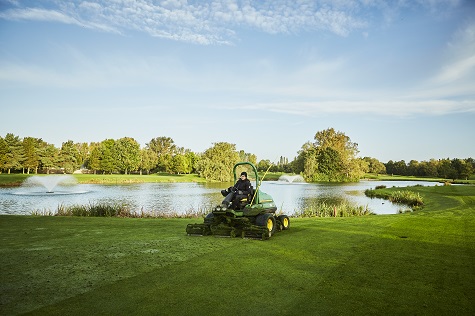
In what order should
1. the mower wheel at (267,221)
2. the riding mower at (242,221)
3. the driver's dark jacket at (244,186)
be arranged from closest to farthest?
1. the riding mower at (242,221)
2. the mower wheel at (267,221)
3. the driver's dark jacket at (244,186)

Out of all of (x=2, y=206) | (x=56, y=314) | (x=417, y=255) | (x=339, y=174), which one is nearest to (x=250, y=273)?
(x=56, y=314)

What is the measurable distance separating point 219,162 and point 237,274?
235ft

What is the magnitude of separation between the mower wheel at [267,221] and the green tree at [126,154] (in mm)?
90474

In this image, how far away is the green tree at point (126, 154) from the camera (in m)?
95.4

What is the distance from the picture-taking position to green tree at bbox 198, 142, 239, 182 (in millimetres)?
77875

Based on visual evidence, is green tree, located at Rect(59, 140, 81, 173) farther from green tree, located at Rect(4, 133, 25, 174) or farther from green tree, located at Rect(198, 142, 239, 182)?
green tree, located at Rect(198, 142, 239, 182)

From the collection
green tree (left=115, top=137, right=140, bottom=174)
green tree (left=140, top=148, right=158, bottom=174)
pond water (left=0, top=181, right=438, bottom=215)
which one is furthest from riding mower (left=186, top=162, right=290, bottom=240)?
green tree (left=140, top=148, right=158, bottom=174)

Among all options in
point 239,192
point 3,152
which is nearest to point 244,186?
point 239,192

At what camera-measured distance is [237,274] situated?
6.57 metres

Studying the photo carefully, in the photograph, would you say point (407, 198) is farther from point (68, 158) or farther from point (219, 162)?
point (68, 158)

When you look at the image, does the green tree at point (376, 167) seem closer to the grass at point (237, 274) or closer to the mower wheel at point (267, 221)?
the grass at point (237, 274)

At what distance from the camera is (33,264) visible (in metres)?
7.23

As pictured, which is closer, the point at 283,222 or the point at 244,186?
the point at 244,186

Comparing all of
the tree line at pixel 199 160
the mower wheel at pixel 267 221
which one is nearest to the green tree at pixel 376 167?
the tree line at pixel 199 160
